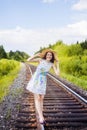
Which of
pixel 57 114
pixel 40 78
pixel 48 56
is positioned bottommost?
pixel 57 114

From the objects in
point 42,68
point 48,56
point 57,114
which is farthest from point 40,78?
point 57,114

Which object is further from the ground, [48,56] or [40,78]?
[48,56]

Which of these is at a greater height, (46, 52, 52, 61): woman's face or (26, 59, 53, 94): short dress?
(46, 52, 52, 61): woman's face

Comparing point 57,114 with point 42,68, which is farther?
point 57,114

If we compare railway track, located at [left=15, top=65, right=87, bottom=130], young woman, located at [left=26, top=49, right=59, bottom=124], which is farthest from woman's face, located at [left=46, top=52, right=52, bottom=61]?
railway track, located at [left=15, top=65, right=87, bottom=130]

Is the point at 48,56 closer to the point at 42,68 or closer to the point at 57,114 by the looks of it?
the point at 42,68

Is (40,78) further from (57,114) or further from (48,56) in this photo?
(57,114)

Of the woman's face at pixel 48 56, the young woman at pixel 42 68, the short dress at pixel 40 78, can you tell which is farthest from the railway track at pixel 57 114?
the woman's face at pixel 48 56

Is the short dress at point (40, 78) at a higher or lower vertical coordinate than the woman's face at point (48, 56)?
lower

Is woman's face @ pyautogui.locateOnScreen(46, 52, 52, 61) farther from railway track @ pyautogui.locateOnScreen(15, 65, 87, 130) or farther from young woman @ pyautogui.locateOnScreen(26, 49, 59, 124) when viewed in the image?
railway track @ pyautogui.locateOnScreen(15, 65, 87, 130)

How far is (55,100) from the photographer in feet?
36.4

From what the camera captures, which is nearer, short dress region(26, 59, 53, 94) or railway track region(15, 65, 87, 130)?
short dress region(26, 59, 53, 94)

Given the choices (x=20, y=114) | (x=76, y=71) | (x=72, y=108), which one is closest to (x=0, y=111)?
(x=20, y=114)

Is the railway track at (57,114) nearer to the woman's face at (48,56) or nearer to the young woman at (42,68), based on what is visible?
the young woman at (42,68)
